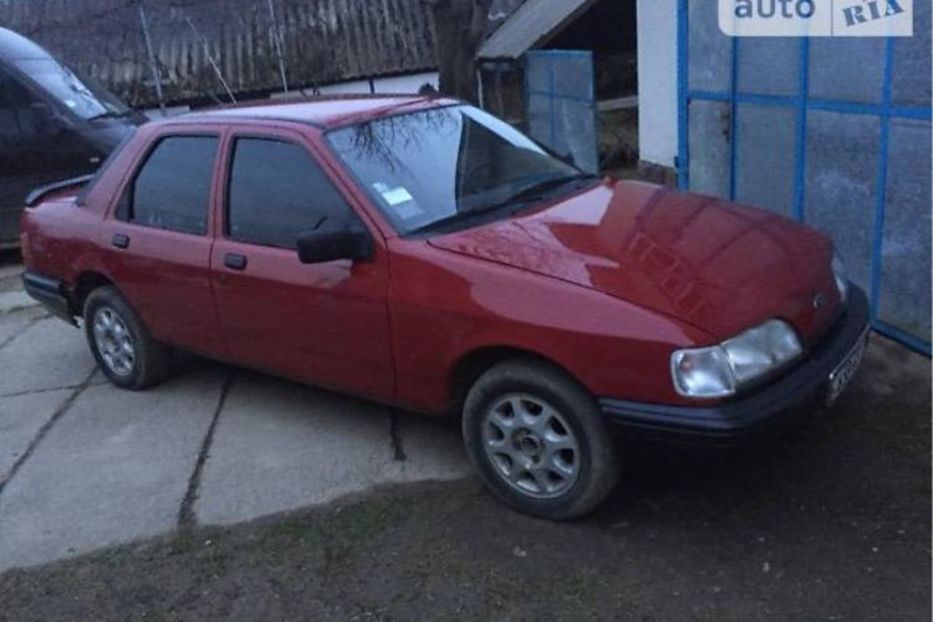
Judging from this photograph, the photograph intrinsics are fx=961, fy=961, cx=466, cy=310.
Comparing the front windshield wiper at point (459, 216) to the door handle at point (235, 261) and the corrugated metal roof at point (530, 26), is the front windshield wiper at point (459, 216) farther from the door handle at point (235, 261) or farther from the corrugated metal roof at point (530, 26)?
the corrugated metal roof at point (530, 26)

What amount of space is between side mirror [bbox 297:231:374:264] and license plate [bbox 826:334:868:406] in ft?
6.21

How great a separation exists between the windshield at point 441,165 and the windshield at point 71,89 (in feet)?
23.0

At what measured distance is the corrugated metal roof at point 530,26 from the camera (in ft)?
44.2

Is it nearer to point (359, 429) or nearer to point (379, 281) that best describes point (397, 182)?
point (379, 281)

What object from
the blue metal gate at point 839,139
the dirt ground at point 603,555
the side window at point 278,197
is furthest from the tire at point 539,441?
the blue metal gate at point 839,139

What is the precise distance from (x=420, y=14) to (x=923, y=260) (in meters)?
18.0

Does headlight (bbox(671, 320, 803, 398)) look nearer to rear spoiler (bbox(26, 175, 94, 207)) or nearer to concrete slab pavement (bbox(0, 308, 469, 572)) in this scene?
concrete slab pavement (bbox(0, 308, 469, 572))

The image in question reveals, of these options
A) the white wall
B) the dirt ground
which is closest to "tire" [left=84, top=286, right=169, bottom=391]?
the dirt ground

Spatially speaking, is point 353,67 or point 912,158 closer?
point 912,158

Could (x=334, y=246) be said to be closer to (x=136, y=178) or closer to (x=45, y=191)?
(x=136, y=178)

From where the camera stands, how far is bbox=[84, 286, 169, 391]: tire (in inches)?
217

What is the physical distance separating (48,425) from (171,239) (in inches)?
54.3

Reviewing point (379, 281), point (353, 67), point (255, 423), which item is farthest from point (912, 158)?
point (353, 67)

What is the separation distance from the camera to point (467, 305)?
3742 mm
